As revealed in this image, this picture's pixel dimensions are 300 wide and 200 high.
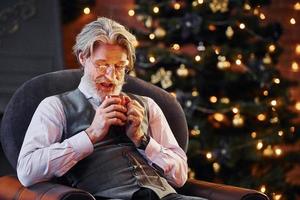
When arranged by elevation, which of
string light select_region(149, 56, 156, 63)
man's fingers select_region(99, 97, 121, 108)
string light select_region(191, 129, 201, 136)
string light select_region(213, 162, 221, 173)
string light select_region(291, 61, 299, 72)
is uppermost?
man's fingers select_region(99, 97, 121, 108)

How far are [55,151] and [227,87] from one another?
1.76 meters

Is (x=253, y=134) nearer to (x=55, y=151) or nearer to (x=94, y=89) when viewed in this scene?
(x=94, y=89)

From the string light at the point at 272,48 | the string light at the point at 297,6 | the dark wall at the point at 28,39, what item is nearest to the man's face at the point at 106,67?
the string light at the point at 272,48

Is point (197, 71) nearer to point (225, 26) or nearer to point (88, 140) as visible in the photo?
point (225, 26)

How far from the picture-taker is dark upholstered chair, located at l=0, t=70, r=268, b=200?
2.19 metres

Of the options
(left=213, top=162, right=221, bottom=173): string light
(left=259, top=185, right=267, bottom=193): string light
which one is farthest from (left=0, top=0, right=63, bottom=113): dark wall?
(left=259, top=185, right=267, bottom=193): string light

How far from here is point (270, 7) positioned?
14.5 ft

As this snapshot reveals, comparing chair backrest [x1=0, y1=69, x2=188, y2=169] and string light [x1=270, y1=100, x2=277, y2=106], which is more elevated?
chair backrest [x1=0, y1=69, x2=188, y2=169]

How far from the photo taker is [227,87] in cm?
378

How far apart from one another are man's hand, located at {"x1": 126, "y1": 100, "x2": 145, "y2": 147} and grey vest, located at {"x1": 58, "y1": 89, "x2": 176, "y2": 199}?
0.07 m

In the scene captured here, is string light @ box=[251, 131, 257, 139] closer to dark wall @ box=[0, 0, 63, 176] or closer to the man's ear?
dark wall @ box=[0, 0, 63, 176]

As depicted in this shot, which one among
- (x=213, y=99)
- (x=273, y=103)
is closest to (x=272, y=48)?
(x=273, y=103)

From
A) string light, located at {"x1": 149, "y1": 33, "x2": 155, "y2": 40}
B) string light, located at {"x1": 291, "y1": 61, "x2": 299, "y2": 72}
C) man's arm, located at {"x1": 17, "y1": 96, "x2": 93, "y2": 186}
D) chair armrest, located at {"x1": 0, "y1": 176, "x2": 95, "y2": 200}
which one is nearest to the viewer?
chair armrest, located at {"x1": 0, "y1": 176, "x2": 95, "y2": 200}

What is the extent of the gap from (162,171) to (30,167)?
1.53ft
